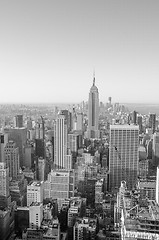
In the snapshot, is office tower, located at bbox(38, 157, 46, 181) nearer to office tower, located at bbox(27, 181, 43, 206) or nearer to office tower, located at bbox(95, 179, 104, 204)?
office tower, located at bbox(27, 181, 43, 206)

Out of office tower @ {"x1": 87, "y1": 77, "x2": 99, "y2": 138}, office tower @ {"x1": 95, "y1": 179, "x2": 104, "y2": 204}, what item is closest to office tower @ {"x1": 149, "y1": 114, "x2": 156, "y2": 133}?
office tower @ {"x1": 87, "y1": 77, "x2": 99, "y2": 138}

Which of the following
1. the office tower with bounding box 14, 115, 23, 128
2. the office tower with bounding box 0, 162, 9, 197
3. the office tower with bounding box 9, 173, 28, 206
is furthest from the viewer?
the office tower with bounding box 14, 115, 23, 128

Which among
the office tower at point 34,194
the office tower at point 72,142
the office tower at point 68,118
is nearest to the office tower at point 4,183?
the office tower at point 34,194

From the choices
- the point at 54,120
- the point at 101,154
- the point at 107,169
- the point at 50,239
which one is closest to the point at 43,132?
the point at 54,120

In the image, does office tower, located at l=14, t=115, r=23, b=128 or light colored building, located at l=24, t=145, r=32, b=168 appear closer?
office tower, located at l=14, t=115, r=23, b=128

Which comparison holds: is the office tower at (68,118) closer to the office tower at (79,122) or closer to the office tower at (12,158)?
the office tower at (79,122)

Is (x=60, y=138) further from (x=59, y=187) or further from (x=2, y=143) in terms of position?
(x=59, y=187)

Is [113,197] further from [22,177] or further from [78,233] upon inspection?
[22,177]
